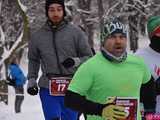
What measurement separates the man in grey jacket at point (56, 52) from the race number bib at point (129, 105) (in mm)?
2510

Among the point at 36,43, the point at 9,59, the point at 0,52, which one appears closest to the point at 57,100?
the point at 36,43

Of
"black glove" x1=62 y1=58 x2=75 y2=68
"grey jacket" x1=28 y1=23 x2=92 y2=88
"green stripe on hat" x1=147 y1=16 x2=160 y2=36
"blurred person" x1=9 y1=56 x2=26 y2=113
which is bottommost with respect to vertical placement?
"blurred person" x1=9 y1=56 x2=26 y2=113

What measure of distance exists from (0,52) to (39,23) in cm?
1878

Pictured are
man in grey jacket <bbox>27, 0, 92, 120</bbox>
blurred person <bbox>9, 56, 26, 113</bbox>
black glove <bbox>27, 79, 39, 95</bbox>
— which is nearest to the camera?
man in grey jacket <bbox>27, 0, 92, 120</bbox>

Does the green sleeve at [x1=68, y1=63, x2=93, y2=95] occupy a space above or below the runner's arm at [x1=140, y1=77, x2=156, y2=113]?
above

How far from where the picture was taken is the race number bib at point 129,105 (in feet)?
14.4

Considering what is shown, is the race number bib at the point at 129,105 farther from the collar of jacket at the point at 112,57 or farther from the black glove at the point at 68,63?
the black glove at the point at 68,63

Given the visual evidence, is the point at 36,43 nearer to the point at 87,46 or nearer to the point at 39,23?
the point at 87,46

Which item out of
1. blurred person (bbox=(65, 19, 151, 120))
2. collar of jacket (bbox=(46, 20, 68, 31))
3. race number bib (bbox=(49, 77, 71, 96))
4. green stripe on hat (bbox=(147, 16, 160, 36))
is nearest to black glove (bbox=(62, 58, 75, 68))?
race number bib (bbox=(49, 77, 71, 96))

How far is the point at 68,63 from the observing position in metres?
6.90

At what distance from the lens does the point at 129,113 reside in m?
4.41

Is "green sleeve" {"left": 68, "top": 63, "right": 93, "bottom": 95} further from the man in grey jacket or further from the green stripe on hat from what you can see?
the man in grey jacket

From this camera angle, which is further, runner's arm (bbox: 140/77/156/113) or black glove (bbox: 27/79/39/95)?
black glove (bbox: 27/79/39/95)

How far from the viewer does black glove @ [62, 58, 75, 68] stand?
6.88m
